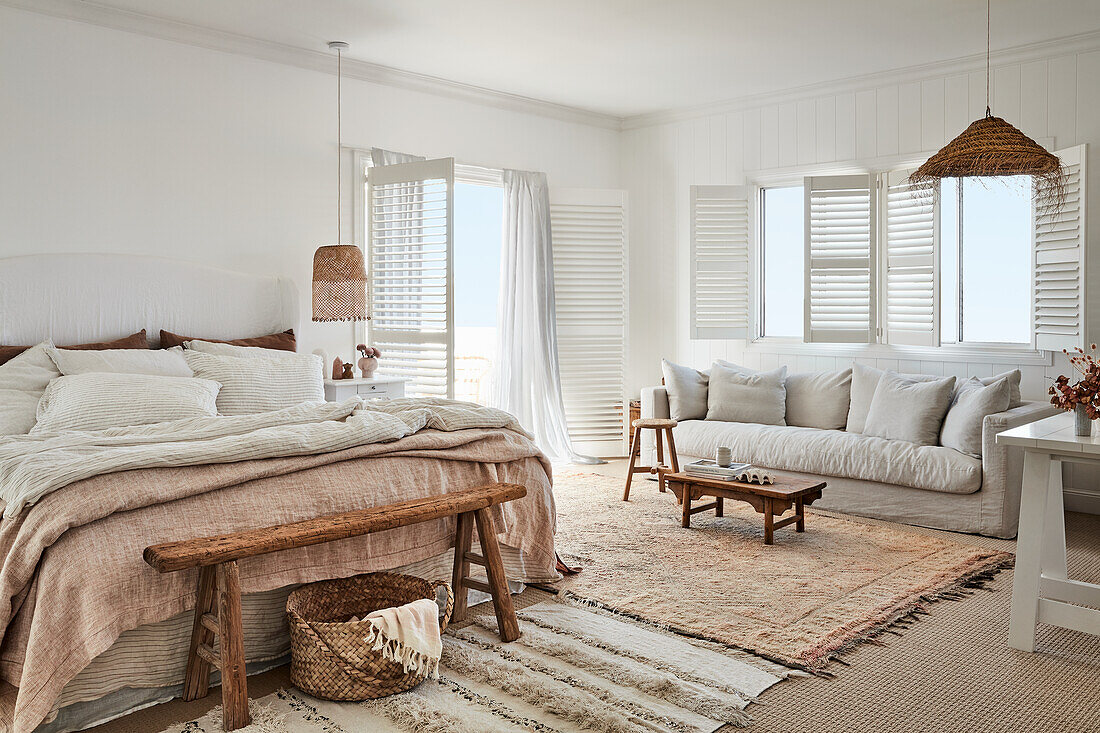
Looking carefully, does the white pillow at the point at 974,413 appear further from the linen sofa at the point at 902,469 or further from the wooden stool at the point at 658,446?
the wooden stool at the point at 658,446

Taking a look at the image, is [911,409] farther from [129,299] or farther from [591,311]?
[129,299]

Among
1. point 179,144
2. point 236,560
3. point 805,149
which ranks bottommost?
point 236,560

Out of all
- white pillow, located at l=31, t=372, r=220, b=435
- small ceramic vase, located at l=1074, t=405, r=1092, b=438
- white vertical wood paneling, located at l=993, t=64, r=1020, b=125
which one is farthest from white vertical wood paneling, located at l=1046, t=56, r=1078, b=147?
white pillow, located at l=31, t=372, r=220, b=435

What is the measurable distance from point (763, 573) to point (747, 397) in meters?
2.06

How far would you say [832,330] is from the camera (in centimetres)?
608

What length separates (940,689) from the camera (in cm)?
273

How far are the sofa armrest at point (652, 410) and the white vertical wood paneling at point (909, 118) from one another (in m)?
2.29

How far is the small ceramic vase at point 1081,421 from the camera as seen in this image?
3.12m

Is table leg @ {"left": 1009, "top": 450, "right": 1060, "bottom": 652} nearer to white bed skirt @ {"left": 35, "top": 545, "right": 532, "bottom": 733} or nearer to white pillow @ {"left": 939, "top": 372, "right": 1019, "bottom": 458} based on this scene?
white pillow @ {"left": 939, "top": 372, "right": 1019, "bottom": 458}

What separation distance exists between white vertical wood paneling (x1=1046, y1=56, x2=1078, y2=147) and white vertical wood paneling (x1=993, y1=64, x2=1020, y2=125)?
176 mm

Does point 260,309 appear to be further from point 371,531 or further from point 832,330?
point 832,330

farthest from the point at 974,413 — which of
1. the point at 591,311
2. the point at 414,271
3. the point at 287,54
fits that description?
the point at 287,54

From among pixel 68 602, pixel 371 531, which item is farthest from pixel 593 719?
pixel 68 602

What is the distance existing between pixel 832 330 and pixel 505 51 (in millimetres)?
2878
